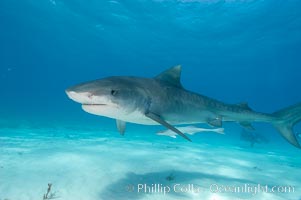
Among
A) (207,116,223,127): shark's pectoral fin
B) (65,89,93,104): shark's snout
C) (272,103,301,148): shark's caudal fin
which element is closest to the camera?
(65,89,93,104): shark's snout

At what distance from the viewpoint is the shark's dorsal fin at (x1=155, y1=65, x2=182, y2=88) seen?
621cm

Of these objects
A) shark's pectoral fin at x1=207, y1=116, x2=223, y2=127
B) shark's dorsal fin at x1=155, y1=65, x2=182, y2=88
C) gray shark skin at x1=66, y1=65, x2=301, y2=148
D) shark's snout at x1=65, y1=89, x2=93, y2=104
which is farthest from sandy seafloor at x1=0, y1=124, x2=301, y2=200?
shark's dorsal fin at x1=155, y1=65, x2=182, y2=88

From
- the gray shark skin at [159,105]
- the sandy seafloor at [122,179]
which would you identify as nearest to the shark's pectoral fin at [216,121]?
the gray shark skin at [159,105]

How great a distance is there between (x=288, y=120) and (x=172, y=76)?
12.0ft

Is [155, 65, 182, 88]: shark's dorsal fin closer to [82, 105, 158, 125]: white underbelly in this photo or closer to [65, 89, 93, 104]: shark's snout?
[82, 105, 158, 125]: white underbelly

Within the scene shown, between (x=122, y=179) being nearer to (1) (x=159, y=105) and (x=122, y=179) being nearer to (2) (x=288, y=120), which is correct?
(1) (x=159, y=105)

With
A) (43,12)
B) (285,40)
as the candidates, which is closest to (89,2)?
(43,12)

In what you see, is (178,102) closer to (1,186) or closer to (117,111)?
(117,111)

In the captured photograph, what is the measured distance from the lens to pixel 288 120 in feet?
22.3

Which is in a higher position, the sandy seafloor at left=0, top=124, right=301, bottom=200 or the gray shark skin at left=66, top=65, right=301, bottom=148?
the gray shark skin at left=66, top=65, right=301, bottom=148

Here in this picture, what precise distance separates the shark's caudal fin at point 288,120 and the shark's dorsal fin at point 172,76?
316 cm

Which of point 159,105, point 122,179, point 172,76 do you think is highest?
point 172,76

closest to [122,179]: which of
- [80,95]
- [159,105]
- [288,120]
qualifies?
[159,105]

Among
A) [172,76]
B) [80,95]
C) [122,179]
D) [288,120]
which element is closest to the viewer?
[80,95]
